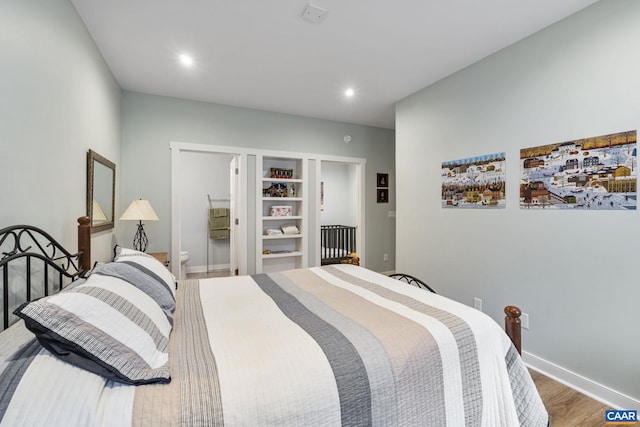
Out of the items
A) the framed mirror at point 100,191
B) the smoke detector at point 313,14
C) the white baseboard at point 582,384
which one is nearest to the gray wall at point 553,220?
the white baseboard at point 582,384

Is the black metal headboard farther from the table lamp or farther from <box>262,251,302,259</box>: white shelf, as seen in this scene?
<box>262,251,302,259</box>: white shelf

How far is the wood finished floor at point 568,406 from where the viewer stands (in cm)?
179

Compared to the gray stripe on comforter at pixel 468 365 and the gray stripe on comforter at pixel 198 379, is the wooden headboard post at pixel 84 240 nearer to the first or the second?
the gray stripe on comforter at pixel 198 379

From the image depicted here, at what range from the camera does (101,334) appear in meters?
0.94

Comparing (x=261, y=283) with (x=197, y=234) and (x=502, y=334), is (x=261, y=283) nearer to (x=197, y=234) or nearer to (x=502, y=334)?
(x=502, y=334)

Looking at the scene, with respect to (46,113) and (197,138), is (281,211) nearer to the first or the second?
(197,138)

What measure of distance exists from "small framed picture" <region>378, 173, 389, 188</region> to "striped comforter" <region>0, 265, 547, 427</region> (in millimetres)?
3563

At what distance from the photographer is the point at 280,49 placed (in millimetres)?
2586

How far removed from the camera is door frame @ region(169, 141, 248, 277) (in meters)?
3.74

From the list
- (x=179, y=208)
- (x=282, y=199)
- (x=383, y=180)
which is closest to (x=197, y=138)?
(x=179, y=208)

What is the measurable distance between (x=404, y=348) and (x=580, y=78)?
2350 mm

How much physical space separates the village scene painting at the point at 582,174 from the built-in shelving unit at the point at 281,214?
294 cm

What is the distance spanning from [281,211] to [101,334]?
3.60 meters

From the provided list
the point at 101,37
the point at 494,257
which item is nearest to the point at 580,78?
the point at 494,257
